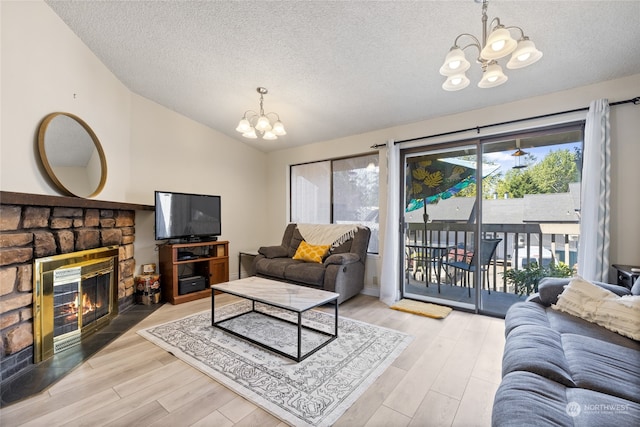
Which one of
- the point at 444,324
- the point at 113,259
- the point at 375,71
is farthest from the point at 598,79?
the point at 113,259

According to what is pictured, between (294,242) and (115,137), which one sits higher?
(115,137)

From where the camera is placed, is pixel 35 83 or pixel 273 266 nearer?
pixel 35 83

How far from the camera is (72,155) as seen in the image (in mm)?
2311

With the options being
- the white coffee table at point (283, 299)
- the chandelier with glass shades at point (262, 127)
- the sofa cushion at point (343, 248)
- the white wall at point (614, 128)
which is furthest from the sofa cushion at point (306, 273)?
the chandelier with glass shades at point (262, 127)

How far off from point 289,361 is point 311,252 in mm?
1846

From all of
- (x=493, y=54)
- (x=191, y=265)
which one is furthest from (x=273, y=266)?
(x=493, y=54)

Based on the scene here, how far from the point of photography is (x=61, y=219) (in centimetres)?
218

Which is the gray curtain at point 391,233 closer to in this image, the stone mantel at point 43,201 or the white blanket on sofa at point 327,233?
the white blanket on sofa at point 327,233

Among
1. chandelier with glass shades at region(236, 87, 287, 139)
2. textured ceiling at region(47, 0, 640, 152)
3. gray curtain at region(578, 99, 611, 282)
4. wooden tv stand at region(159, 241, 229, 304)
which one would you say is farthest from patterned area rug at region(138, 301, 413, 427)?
textured ceiling at region(47, 0, 640, 152)

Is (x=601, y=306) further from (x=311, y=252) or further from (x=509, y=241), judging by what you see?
(x=311, y=252)

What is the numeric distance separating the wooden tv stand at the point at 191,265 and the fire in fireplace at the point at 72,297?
0.58 meters

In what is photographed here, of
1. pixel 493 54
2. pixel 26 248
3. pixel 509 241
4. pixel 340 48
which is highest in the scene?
pixel 340 48

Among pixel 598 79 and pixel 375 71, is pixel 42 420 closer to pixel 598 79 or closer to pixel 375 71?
pixel 375 71

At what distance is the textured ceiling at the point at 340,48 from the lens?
1860 mm
